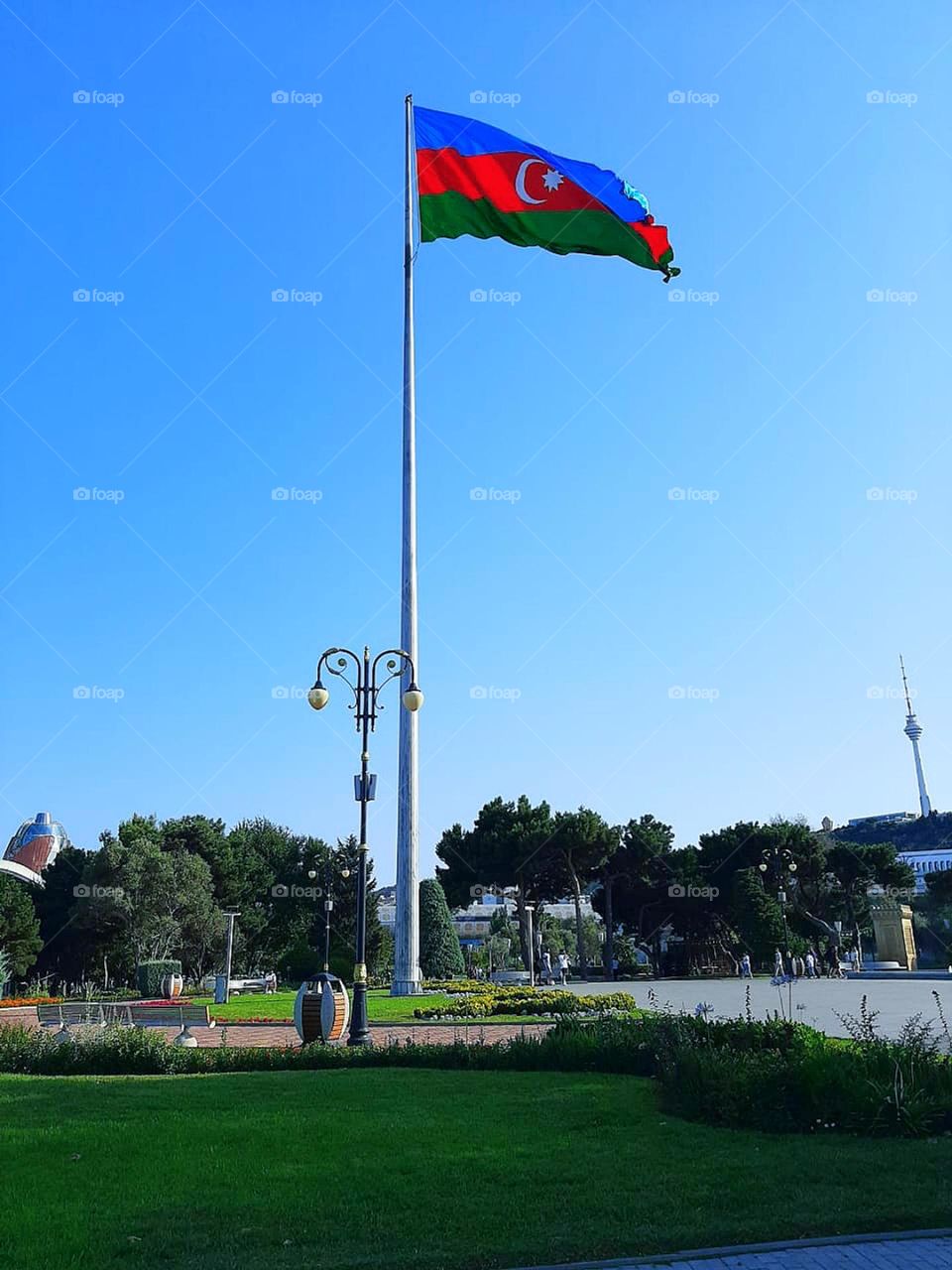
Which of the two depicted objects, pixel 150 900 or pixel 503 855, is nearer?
pixel 150 900

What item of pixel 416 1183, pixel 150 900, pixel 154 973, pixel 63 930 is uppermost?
pixel 150 900

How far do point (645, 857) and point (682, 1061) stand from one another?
168 feet

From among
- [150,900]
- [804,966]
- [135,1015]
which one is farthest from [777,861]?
[135,1015]

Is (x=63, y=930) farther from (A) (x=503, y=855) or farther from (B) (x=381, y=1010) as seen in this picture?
(B) (x=381, y=1010)

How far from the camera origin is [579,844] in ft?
181

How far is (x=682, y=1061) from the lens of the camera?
9656mm

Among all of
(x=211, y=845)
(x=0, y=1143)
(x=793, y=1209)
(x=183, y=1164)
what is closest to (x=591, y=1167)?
(x=793, y=1209)

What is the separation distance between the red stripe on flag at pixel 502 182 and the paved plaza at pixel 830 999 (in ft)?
59.9

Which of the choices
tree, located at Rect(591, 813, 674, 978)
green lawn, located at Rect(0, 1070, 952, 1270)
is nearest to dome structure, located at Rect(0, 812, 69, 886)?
tree, located at Rect(591, 813, 674, 978)

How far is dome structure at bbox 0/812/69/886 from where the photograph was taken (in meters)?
68.5

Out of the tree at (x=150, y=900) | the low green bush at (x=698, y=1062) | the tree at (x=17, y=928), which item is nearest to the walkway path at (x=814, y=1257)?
the low green bush at (x=698, y=1062)

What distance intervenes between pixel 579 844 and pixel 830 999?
29.0 meters

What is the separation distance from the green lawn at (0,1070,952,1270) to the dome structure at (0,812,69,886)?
58702 millimetres

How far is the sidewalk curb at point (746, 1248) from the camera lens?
5.52 m
